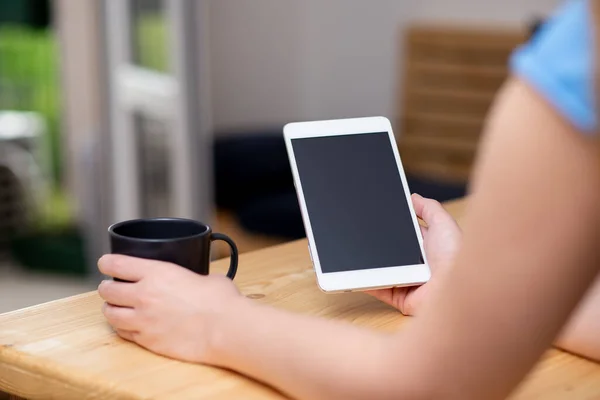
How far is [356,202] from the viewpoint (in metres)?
1.01

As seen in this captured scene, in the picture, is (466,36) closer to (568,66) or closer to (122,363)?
(122,363)

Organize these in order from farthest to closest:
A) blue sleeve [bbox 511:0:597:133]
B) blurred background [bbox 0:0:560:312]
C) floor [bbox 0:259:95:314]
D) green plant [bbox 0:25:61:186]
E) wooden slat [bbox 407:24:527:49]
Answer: green plant [bbox 0:25:61:186]
wooden slat [bbox 407:24:527:49]
floor [bbox 0:259:95:314]
blurred background [bbox 0:0:560:312]
blue sleeve [bbox 511:0:597:133]

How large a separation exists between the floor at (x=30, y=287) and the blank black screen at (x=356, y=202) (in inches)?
123

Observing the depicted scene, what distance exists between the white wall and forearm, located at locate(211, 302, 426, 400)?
3.74 meters

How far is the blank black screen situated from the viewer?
98cm

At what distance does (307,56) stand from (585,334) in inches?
155

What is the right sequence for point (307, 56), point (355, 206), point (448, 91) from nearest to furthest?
point (355, 206)
point (448, 91)
point (307, 56)

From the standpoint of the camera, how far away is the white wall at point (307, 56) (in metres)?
4.52

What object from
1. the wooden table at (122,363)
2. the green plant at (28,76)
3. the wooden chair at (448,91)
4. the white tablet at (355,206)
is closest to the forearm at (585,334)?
the wooden table at (122,363)

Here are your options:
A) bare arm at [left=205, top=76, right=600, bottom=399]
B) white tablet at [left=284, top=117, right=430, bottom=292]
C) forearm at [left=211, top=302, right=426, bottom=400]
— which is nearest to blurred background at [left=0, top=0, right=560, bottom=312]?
white tablet at [left=284, top=117, right=430, bottom=292]

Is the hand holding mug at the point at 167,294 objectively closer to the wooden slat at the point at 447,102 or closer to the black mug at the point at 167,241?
the black mug at the point at 167,241

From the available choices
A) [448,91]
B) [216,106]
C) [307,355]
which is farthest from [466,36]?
[307,355]

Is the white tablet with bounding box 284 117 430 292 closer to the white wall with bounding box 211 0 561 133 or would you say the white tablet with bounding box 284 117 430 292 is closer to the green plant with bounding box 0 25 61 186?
the white wall with bounding box 211 0 561 133

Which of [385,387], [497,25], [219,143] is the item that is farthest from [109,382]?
[497,25]
